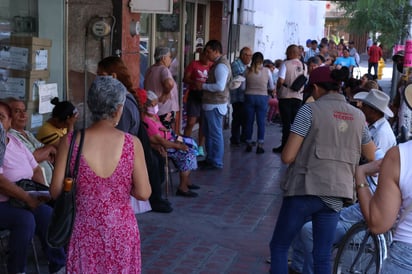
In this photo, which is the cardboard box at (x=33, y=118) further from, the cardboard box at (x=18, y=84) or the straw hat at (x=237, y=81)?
the straw hat at (x=237, y=81)

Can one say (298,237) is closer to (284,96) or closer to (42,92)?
(42,92)

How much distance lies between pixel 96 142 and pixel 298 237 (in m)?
2.20

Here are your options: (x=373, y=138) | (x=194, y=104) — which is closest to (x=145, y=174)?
(x=373, y=138)

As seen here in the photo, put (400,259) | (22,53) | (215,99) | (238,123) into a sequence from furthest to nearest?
(238,123) → (215,99) → (22,53) → (400,259)

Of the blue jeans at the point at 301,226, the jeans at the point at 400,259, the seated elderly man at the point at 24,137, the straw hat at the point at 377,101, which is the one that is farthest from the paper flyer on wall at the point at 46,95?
the jeans at the point at 400,259

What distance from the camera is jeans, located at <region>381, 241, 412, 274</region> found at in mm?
2902

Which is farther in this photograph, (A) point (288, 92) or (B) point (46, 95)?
(A) point (288, 92)

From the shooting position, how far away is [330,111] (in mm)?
4160

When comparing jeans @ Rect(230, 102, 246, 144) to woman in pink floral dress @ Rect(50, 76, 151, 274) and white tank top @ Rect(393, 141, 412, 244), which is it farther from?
white tank top @ Rect(393, 141, 412, 244)

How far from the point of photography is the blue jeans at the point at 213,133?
8.88 meters

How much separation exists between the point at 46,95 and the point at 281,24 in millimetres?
12857

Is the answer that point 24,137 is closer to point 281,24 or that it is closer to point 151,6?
point 151,6

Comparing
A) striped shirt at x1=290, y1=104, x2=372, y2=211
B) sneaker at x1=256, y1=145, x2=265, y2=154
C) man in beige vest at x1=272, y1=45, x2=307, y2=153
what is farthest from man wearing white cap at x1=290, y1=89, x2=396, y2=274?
sneaker at x1=256, y1=145, x2=265, y2=154

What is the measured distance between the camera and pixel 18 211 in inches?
177
